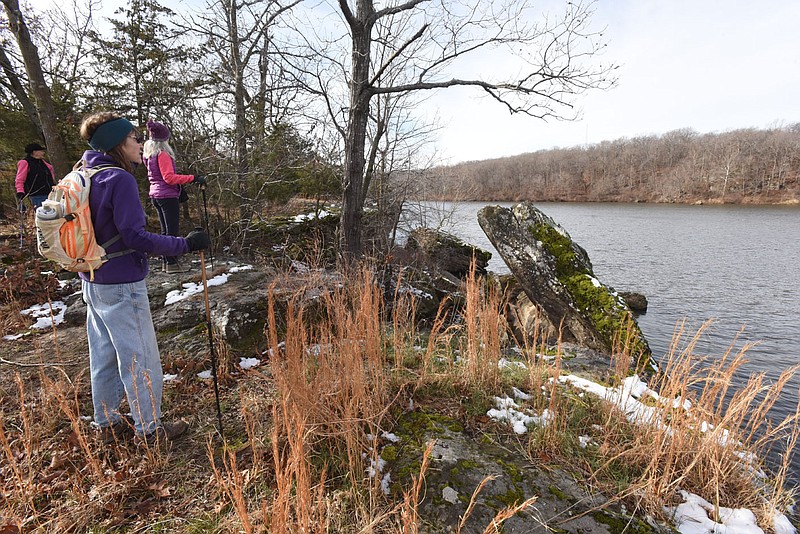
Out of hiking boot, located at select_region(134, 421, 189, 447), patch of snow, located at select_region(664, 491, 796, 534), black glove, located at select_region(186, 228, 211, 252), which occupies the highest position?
black glove, located at select_region(186, 228, 211, 252)

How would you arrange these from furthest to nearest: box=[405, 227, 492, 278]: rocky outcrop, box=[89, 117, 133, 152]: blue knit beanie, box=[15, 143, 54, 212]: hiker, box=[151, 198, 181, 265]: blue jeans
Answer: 1. box=[405, 227, 492, 278]: rocky outcrop
2. box=[15, 143, 54, 212]: hiker
3. box=[151, 198, 181, 265]: blue jeans
4. box=[89, 117, 133, 152]: blue knit beanie

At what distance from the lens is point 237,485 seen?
1116mm

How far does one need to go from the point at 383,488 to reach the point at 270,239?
23.0ft

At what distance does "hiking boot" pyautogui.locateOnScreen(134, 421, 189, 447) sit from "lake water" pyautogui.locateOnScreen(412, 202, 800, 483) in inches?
148

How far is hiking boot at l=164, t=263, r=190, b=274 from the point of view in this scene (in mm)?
5547

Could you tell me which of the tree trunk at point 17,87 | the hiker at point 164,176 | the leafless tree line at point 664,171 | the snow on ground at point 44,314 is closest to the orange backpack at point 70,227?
the hiker at point 164,176

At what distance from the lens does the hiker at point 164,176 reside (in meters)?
4.52

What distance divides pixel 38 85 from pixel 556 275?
906cm

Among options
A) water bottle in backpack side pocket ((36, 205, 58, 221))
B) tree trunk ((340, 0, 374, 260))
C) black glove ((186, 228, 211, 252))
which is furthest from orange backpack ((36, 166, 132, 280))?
tree trunk ((340, 0, 374, 260))

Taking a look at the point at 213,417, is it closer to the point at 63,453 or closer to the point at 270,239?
the point at 63,453

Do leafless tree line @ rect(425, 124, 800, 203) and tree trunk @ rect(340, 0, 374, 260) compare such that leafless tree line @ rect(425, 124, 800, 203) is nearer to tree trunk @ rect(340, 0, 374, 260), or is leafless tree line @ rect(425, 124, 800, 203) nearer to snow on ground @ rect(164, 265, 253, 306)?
tree trunk @ rect(340, 0, 374, 260)

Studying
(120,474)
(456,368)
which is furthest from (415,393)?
(120,474)

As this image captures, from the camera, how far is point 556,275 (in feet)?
18.0

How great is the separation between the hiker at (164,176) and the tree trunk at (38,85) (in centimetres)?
301
